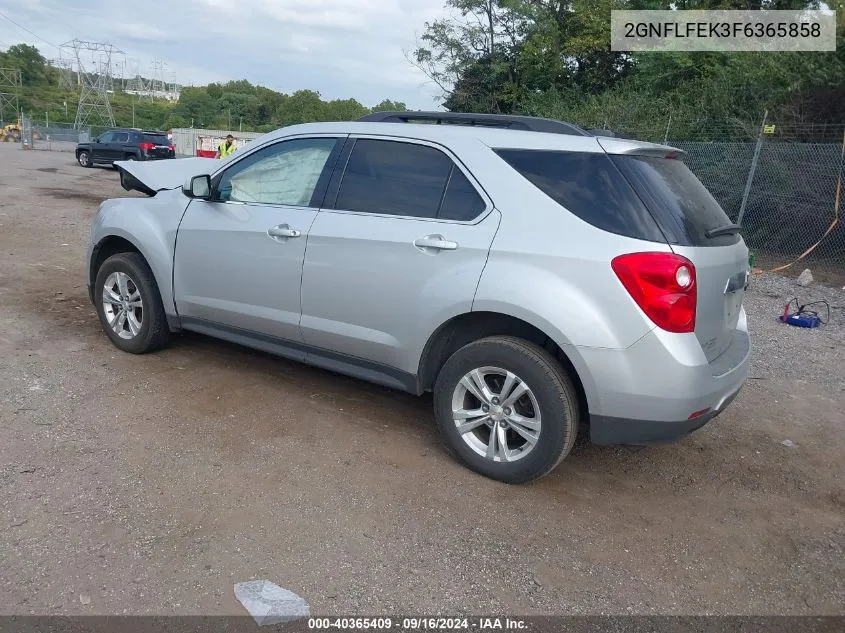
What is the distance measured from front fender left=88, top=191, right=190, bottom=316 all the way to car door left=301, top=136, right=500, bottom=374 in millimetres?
1269

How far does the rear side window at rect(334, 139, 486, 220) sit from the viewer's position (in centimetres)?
370

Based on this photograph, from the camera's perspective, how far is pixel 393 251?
3771 mm

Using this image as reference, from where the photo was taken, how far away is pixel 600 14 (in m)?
24.2

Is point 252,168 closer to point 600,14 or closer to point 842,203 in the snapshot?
point 842,203

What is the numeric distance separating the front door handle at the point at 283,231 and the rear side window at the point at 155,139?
26680mm

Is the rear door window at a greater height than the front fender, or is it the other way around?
the rear door window

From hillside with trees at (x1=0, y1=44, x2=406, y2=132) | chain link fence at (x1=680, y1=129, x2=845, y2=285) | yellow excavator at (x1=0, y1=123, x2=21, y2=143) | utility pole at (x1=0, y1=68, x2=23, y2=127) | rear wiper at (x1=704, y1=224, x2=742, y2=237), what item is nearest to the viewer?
rear wiper at (x1=704, y1=224, x2=742, y2=237)

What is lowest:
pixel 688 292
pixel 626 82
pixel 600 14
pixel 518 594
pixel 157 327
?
pixel 518 594

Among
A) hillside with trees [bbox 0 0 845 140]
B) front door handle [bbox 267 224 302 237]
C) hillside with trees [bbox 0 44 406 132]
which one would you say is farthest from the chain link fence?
hillside with trees [bbox 0 44 406 132]

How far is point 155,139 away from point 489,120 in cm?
2767

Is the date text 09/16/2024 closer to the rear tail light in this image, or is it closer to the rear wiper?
the rear tail light

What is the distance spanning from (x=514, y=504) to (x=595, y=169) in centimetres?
173

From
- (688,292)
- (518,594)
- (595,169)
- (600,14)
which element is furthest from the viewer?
(600,14)

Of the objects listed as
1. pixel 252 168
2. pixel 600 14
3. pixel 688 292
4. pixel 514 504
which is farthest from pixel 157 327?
pixel 600 14
